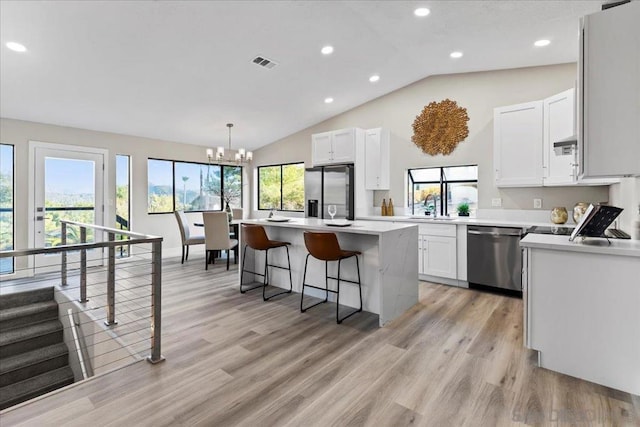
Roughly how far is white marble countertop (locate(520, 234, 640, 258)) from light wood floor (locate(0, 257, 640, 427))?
Result: 0.87m

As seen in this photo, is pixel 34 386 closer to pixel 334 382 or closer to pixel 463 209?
pixel 334 382

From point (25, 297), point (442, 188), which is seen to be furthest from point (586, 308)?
point (25, 297)

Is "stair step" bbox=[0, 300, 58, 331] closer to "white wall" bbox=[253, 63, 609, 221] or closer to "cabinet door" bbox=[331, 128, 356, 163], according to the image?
"cabinet door" bbox=[331, 128, 356, 163]

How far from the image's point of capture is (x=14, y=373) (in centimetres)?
334

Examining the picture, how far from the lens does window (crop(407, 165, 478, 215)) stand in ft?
16.5

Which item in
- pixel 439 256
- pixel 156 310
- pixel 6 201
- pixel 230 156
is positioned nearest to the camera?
pixel 156 310

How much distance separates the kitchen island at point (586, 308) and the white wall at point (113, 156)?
639 cm

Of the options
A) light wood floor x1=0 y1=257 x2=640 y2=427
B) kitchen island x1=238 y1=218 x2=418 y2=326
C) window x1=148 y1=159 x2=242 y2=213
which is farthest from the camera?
window x1=148 y1=159 x2=242 y2=213

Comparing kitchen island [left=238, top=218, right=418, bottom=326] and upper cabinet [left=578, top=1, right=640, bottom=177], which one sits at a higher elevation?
upper cabinet [left=578, top=1, right=640, bottom=177]

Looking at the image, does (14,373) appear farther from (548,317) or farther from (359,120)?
(359,120)

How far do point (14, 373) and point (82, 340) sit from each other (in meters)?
0.65

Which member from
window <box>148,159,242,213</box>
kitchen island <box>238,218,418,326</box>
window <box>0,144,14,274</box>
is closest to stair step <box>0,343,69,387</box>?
window <box>0,144,14,274</box>

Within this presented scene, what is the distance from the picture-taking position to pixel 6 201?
4.79 meters

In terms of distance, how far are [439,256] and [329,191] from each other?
2192 millimetres
